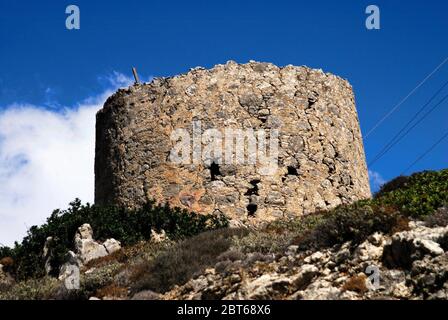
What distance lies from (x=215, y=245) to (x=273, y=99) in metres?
7.27

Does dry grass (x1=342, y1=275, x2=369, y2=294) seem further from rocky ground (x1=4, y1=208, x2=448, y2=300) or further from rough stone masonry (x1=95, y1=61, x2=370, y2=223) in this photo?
rough stone masonry (x1=95, y1=61, x2=370, y2=223)

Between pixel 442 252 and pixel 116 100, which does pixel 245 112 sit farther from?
pixel 442 252

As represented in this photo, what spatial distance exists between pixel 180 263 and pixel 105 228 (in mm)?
5408

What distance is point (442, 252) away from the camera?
988 centimetres

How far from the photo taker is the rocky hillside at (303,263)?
390 inches

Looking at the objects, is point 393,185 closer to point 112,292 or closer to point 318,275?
point 318,275

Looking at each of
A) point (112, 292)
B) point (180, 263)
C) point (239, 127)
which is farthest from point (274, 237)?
point (239, 127)

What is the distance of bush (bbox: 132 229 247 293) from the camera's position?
481 inches

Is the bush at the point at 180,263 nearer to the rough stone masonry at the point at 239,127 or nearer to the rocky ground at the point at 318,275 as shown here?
the rocky ground at the point at 318,275

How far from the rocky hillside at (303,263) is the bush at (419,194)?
0.02m
